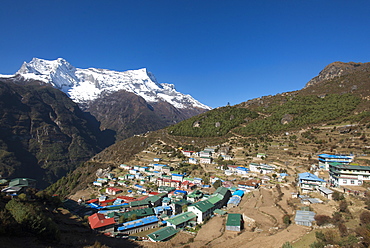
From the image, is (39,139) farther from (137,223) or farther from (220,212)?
(220,212)

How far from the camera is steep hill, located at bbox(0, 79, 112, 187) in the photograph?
115 m

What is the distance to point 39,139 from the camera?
473 ft

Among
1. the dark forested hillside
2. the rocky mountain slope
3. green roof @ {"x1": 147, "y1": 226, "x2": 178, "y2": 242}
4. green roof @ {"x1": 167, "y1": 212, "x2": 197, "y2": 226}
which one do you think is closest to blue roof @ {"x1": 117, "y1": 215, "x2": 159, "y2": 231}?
green roof @ {"x1": 167, "y1": 212, "x2": 197, "y2": 226}

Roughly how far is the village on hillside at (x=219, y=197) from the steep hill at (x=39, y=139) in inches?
3367

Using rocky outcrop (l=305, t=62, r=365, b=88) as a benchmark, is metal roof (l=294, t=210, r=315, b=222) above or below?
below

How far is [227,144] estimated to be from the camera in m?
64.1

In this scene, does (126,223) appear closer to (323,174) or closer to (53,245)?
(53,245)

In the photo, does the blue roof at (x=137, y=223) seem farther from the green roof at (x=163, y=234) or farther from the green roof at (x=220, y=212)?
the green roof at (x=220, y=212)

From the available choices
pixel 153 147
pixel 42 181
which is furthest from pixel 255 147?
pixel 42 181

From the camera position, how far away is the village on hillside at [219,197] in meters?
24.2

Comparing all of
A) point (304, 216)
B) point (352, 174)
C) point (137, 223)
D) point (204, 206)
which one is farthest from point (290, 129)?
point (137, 223)

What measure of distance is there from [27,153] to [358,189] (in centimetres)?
15414

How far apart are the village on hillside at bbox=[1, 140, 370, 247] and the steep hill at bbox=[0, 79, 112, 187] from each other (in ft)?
281

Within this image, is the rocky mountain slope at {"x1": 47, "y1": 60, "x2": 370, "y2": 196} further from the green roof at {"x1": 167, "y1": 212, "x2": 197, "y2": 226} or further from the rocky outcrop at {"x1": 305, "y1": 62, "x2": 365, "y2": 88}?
the green roof at {"x1": 167, "y1": 212, "x2": 197, "y2": 226}
